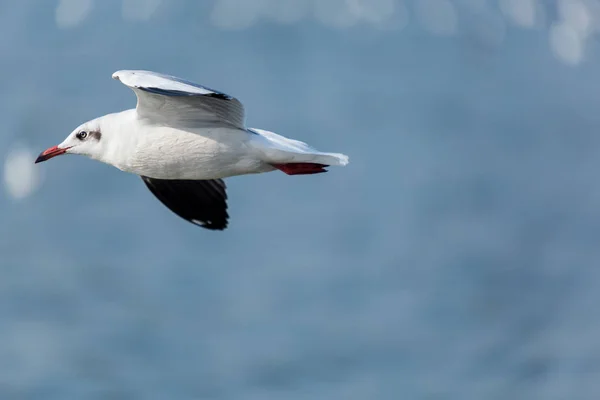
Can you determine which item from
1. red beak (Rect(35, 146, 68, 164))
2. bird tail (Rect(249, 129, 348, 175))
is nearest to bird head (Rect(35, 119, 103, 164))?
red beak (Rect(35, 146, 68, 164))

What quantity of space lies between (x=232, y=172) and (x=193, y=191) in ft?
2.85

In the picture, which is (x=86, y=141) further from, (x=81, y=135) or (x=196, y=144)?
(x=196, y=144)

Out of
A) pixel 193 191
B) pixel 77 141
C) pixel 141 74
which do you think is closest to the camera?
pixel 141 74

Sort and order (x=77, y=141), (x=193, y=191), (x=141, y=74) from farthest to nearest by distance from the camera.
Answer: (x=193, y=191)
(x=77, y=141)
(x=141, y=74)

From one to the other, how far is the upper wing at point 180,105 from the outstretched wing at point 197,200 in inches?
35.4

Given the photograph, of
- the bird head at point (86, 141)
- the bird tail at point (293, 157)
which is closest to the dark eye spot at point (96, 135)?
the bird head at point (86, 141)

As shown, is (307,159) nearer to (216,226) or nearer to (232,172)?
(232,172)

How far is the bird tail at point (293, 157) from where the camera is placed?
5441 mm

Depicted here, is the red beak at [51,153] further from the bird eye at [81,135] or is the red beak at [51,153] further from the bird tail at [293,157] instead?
the bird tail at [293,157]

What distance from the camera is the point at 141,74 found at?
5207 millimetres

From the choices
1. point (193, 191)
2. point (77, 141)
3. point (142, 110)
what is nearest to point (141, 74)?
point (142, 110)

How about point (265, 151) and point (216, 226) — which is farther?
point (216, 226)

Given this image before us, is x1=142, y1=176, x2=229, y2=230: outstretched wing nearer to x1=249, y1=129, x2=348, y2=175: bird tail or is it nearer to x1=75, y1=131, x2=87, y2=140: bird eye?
x1=75, y1=131, x2=87, y2=140: bird eye

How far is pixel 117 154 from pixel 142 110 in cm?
22
